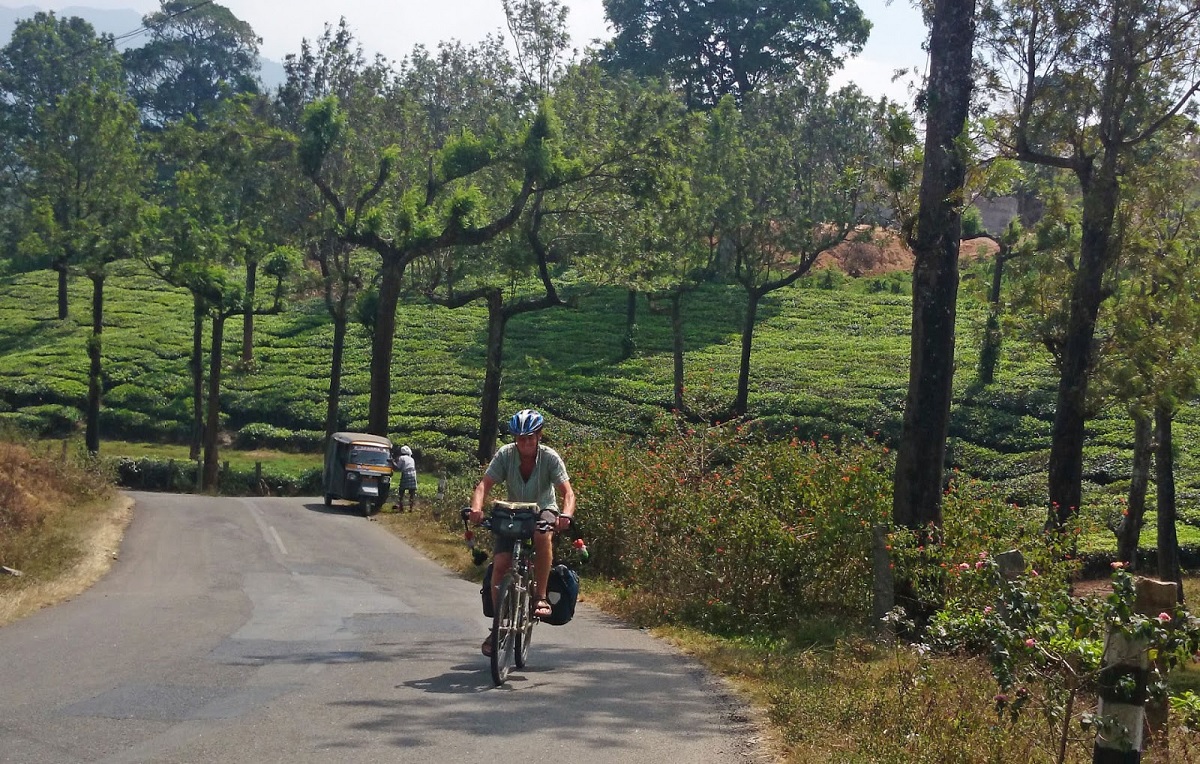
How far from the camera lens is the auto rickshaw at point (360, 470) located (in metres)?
30.9

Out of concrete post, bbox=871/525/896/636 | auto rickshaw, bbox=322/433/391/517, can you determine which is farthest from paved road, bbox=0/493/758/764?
auto rickshaw, bbox=322/433/391/517

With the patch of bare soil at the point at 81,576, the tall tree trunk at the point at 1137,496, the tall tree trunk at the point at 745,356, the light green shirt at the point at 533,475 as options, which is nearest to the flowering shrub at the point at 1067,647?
the light green shirt at the point at 533,475

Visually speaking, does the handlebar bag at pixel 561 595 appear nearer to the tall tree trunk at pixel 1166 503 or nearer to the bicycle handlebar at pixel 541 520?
the bicycle handlebar at pixel 541 520

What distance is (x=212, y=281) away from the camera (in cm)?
4162

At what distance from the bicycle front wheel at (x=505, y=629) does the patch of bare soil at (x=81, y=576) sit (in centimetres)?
567

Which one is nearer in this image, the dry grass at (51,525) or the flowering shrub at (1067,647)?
the flowering shrub at (1067,647)

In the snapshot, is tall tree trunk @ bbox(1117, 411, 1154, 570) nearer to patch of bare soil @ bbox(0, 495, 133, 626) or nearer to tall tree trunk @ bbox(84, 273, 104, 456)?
patch of bare soil @ bbox(0, 495, 133, 626)

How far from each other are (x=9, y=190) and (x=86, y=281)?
11.4 meters

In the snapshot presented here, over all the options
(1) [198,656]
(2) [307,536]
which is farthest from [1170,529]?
(1) [198,656]

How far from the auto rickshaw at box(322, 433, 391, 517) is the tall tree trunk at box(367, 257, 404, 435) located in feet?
6.99

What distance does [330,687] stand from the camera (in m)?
7.94

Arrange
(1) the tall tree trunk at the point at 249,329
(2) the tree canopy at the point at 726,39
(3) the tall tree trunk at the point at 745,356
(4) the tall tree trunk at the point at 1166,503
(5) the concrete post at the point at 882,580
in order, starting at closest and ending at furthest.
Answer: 1. (5) the concrete post at the point at 882,580
2. (4) the tall tree trunk at the point at 1166,503
3. (3) the tall tree trunk at the point at 745,356
4. (1) the tall tree trunk at the point at 249,329
5. (2) the tree canopy at the point at 726,39

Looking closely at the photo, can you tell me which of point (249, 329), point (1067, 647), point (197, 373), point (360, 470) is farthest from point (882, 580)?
point (249, 329)

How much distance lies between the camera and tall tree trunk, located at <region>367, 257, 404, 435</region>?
33.1 metres
